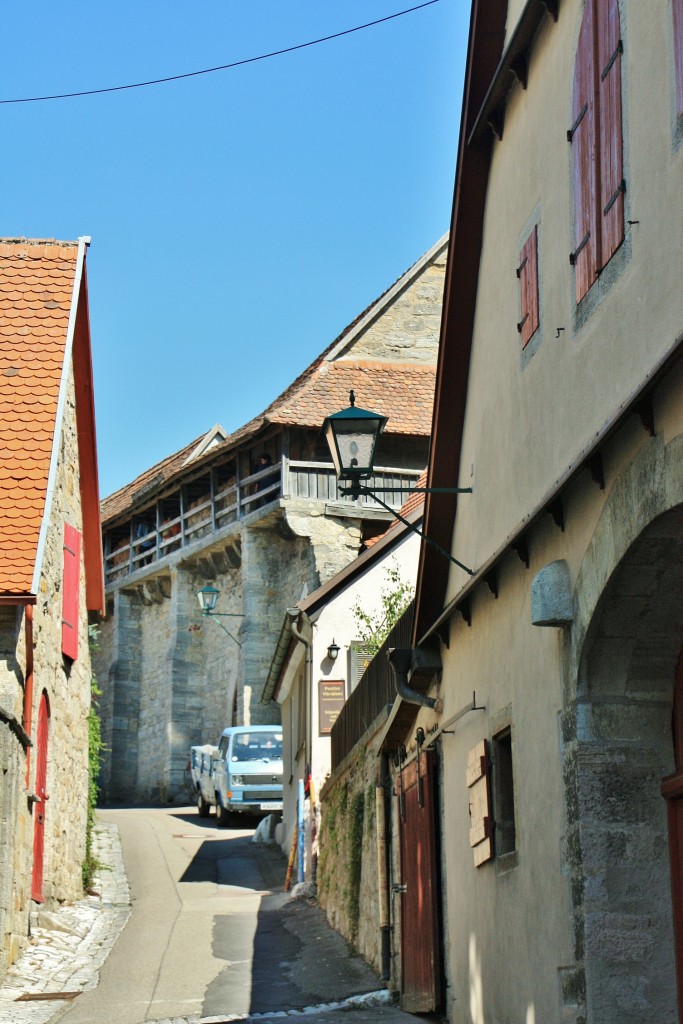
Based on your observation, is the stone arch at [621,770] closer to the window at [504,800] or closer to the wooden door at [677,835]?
the wooden door at [677,835]

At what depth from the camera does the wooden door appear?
5.65 meters

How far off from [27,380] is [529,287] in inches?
308

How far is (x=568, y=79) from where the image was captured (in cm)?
669

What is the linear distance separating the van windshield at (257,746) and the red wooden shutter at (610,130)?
21487 millimetres

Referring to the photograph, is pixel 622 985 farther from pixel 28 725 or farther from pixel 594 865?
pixel 28 725

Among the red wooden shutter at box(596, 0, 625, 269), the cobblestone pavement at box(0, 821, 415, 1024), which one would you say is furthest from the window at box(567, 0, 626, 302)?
the cobblestone pavement at box(0, 821, 415, 1024)

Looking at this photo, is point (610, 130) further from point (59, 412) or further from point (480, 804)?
point (59, 412)

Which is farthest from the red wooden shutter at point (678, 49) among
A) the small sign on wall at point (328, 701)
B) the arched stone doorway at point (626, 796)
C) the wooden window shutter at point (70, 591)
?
the small sign on wall at point (328, 701)

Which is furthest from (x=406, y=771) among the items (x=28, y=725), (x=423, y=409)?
(x=423, y=409)

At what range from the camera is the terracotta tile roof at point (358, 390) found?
31.7 metres

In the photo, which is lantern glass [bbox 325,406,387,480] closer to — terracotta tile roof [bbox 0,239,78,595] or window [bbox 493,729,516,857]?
window [bbox 493,729,516,857]

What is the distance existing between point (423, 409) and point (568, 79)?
84.0 ft

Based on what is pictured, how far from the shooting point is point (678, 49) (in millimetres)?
4984

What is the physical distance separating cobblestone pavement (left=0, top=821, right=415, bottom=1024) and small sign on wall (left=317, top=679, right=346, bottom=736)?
3.69 metres
